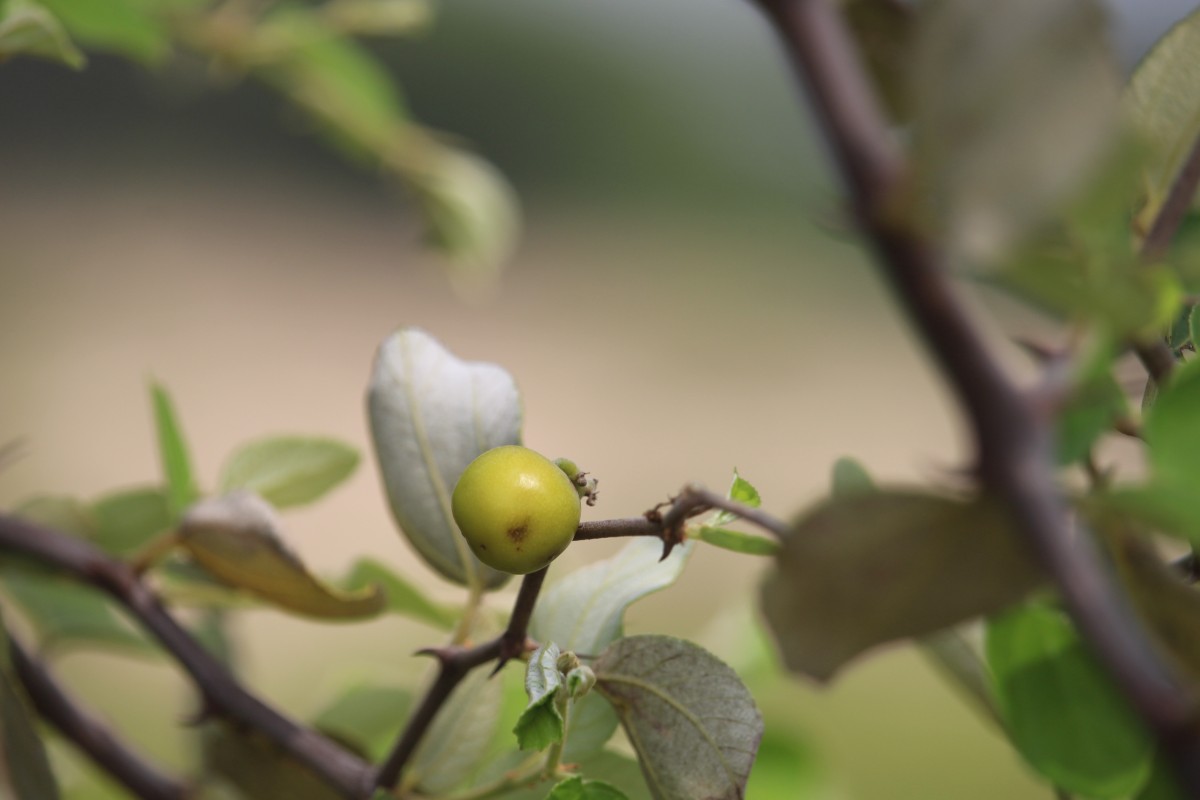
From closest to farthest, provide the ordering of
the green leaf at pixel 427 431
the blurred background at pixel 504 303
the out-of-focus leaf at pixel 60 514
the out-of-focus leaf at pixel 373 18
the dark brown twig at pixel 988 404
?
the dark brown twig at pixel 988 404 → the green leaf at pixel 427 431 → the out-of-focus leaf at pixel 60 514 → the out-of-focus leaf at pixel 373 18 → the blurred background at pixel 504 303

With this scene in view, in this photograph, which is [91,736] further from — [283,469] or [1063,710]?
[1063,710]

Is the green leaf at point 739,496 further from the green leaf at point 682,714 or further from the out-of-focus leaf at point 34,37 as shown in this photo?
the out-of-focus leaf at point 34,37

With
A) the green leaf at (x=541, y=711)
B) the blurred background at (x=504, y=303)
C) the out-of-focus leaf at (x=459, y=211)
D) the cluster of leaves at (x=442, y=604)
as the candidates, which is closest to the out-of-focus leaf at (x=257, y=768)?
the cluster of leaves at (x=442, y=604)

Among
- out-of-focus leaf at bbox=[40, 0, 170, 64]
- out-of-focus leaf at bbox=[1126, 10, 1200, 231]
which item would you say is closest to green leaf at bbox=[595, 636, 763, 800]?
out-of-focus leaf at bbox=[1126, 10, 1200, 231]

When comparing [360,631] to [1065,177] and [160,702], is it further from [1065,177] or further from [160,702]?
[1065,177]

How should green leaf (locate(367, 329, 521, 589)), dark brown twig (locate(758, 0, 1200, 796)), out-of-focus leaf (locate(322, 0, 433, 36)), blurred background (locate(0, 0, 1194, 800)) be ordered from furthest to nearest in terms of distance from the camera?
1. blurred background (locate(0, 0, 1194, 800))
2. out-of-focus leaf (locate(322, 0, 433, 36))
3. green leaf (locate(367, 329, 521, 589))
4. dark brown twig (locate(758, 0, 1200, 796))

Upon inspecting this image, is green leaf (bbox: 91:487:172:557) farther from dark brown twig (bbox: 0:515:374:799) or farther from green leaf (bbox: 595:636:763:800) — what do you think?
green leaf (bbox: 595:636:763:800)

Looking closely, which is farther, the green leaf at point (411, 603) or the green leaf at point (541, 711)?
the green leaf at point (411, 603)
